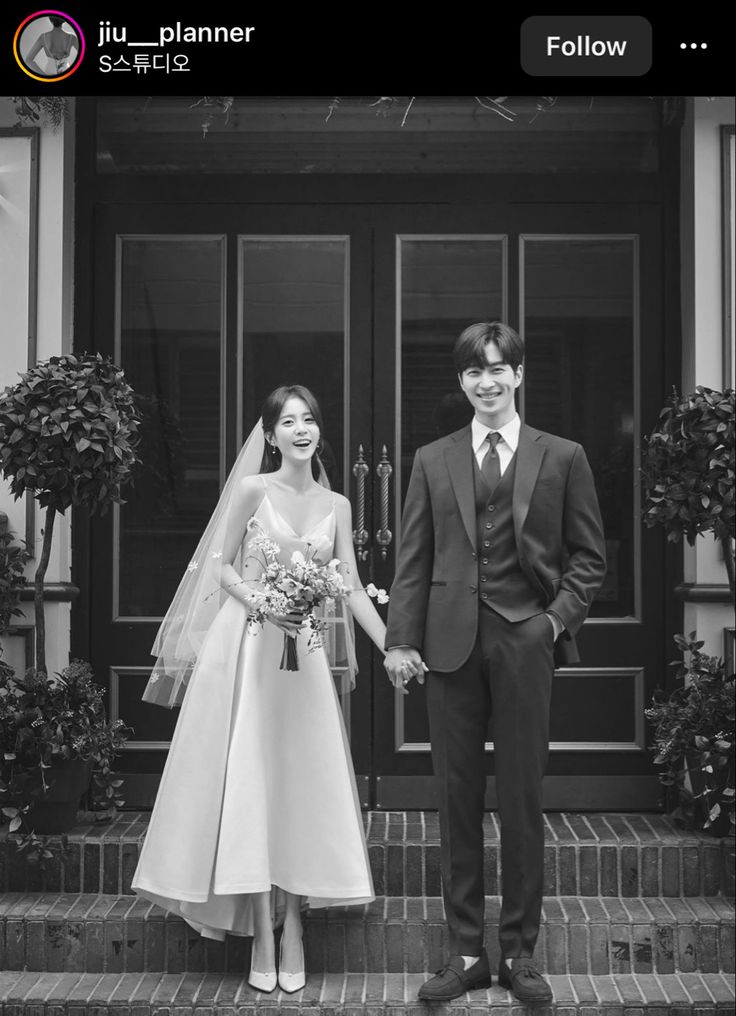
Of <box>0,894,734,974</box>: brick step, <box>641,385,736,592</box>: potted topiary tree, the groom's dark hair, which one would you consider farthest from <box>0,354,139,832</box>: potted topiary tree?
<box>641,385,736,592</box>: potted topiary tree

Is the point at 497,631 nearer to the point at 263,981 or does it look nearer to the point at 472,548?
Answer: the point at 472,548

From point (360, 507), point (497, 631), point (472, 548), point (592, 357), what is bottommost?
point (497, 631)

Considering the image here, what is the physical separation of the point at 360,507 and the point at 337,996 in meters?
2.16

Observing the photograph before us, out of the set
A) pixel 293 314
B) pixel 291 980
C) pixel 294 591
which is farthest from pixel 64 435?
pixel 291 980

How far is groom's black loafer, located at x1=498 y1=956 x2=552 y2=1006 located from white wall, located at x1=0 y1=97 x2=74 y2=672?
2.35 m

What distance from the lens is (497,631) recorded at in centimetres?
387

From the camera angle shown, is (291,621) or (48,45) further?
(291,621)

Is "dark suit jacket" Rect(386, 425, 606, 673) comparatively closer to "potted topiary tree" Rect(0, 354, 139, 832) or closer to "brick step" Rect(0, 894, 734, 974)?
"brick step" Rect(0, 894, 734, 974)

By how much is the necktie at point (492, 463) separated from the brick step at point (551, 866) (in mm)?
1593

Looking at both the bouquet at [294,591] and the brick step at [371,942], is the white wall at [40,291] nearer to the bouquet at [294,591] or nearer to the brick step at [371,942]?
the brick step at [371,942]

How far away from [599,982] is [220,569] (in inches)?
80.0

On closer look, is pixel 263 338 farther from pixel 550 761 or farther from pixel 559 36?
pixel 559 36

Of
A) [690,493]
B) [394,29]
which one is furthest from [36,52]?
[690,493]

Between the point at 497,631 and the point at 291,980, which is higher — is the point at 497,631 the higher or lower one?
the higher one
